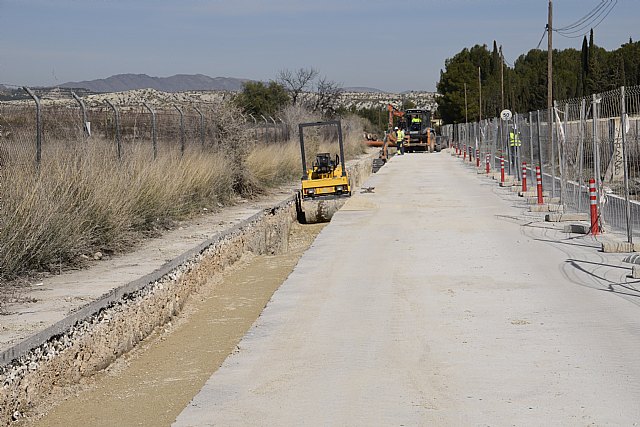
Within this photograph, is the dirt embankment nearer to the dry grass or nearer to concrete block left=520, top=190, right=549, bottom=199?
the dry grass

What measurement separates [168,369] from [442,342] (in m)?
2.72

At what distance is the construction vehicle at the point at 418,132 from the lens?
69125 millimetres

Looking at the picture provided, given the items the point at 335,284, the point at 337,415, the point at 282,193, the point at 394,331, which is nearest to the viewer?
the point at 337,415

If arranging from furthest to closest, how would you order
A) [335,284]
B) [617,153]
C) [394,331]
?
[617,153], [335,284], [394,331]

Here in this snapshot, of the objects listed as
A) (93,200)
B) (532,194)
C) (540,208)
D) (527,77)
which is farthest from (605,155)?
(527,77)

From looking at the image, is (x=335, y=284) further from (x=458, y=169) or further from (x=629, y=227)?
(x=458, y=169)

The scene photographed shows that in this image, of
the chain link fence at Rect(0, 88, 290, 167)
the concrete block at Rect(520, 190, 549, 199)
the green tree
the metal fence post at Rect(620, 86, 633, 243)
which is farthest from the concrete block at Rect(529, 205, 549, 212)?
the green tree

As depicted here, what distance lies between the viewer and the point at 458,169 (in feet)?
141

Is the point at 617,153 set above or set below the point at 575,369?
above

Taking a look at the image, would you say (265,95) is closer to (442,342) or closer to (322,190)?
(322,190)

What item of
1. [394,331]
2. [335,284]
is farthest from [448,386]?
[335,284]

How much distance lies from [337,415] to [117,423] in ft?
6.29

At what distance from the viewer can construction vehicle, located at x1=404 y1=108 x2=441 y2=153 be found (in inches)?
2721

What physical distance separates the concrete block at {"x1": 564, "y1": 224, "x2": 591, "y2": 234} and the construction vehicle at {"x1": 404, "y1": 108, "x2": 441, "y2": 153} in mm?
51834
